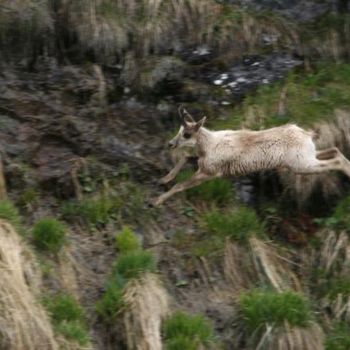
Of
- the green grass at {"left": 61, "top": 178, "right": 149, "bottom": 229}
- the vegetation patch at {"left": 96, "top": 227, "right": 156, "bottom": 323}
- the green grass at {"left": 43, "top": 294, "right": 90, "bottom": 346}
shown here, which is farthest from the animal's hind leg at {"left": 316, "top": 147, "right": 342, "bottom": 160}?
the green grass at {"left": 43, "top": 294, "right": 90, "bottom": 346}

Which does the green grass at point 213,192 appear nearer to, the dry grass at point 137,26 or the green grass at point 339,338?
the green grass at point 339,338

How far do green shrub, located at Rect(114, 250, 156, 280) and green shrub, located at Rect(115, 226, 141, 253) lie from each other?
1.19 ft

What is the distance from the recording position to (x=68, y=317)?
9.12m

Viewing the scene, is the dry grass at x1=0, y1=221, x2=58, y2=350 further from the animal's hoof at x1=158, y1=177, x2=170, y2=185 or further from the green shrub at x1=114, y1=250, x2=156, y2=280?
the animal's hoof at x1=158, y1=177, x2=170, y2=185

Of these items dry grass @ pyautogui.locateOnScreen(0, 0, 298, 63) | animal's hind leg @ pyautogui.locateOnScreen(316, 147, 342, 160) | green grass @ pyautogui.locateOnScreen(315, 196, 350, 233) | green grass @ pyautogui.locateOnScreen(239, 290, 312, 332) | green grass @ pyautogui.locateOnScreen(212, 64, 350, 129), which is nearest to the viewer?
green grass @ pyautogui.locateOnScreen(239, 290, 312, 332)

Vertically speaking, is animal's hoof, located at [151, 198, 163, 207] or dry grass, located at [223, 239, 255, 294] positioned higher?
animal's hoof, located at [151, 198, 163, 207]

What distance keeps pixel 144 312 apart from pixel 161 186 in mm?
2255

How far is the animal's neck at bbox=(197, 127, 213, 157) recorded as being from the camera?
10.9 meters

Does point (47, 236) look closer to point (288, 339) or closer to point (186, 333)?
point (186, 333)

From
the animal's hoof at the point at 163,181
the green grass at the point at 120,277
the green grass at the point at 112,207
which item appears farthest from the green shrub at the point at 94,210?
the green grass at the point at 120,277

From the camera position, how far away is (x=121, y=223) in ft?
34.9

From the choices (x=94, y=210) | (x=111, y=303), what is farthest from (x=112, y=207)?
(x=111, y=303)

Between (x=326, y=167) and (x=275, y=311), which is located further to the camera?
(x=326, y=167)

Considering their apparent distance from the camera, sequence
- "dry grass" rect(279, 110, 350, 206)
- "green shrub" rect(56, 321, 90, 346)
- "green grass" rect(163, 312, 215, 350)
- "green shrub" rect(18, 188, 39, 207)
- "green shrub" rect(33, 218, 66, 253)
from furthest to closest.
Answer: "dry grass" rect(279, 110, 350, 206), "green shrub" rect(18, 188, 39, 207), "green shrub" rect(33, 218, 66, 253), "green grass" rect(163, 312, 215, 350), "green shrub" rect(56, 321, 90, 346)
